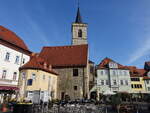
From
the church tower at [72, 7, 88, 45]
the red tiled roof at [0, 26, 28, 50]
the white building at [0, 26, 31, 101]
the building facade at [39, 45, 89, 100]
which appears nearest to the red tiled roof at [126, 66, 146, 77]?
the church tower at [72, 7, 88, 45]

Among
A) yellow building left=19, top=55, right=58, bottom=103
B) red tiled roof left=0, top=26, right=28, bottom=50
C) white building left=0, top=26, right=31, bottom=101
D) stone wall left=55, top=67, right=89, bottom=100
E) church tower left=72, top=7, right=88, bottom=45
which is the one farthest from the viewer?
church tower left=72, top=7, right=88, bottom=45

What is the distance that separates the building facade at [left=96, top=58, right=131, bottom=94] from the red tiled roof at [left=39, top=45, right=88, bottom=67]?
10.9 meters

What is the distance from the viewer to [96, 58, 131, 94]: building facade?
1531 inches

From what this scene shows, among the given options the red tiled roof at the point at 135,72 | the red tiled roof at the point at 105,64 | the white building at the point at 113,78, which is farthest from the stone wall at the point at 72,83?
the red tiled roof at the point at 135,72

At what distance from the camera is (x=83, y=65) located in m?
29.4

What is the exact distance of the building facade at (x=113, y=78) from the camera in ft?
128

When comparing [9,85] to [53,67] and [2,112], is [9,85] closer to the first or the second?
[2,112]

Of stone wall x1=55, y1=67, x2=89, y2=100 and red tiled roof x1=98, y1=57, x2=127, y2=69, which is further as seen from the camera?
red tiled roof x1=98, y1=57, x2=127, y2=69

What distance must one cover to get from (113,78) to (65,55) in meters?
16.8

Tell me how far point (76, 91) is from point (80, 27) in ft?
110

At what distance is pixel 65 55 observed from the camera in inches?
1326

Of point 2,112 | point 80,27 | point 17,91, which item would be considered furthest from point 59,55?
point 80,27

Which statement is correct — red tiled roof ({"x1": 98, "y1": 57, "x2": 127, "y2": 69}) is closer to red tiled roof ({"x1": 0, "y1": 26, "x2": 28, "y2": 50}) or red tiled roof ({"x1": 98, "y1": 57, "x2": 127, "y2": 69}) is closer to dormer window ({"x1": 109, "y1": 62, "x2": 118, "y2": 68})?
dormer window ({"x1": 109, "y1": 62, "x2": 118, "y2": 68})

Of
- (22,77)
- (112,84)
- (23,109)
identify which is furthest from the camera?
(112,84)
